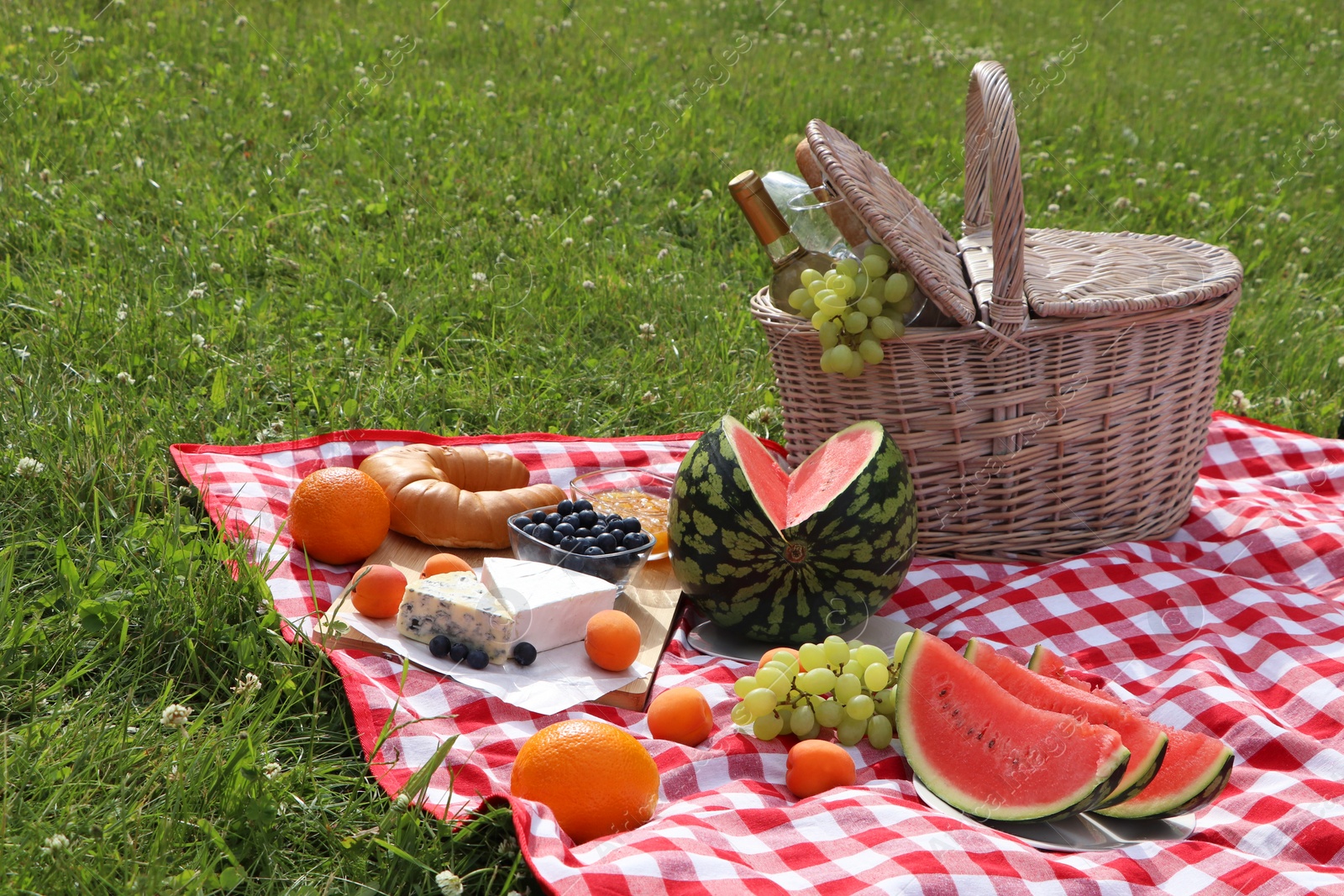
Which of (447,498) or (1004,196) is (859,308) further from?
(447,498)

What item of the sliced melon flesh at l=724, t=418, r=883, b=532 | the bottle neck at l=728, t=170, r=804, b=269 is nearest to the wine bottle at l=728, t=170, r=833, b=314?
the bottle neck at l=728, t=170, r=804, b=269

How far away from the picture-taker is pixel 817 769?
6.73ft

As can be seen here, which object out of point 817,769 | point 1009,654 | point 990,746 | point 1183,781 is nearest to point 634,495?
point 1009,654

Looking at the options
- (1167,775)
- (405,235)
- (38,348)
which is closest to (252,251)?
(405,235)

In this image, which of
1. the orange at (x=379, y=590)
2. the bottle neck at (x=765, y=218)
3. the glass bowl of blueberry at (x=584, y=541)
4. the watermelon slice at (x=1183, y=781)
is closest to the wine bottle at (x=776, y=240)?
the bottle neck at (x=765, y=218)

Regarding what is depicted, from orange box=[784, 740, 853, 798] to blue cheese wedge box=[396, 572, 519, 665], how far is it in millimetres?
681

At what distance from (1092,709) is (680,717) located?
2.56ft

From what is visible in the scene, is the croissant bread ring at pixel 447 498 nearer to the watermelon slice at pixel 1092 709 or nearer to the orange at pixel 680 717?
the orange at pixel 680 717

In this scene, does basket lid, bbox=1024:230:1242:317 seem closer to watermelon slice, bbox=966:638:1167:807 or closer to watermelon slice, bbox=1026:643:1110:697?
watermelon slice, bbox=1026:643:1110:697

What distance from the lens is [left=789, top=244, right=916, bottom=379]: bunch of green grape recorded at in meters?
2.73

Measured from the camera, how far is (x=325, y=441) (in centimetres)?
328

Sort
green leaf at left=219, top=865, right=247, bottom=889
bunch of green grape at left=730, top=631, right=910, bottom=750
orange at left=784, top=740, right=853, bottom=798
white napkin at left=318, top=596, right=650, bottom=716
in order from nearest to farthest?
green leaf at left=219, top=865, right=247, bottom=889 → orange at left=784, top=740, right=853, bottom=798 → bunch of green grape at left=730, top=631, right=910, bottom=750 → white napkin at left=318, top=596, right=650, bottom=716

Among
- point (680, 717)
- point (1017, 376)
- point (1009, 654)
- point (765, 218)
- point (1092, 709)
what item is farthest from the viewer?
point (765, 218)

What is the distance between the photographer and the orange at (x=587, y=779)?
1872 millimetres
